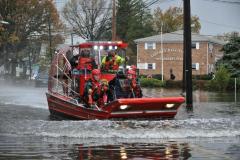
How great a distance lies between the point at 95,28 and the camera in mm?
96375

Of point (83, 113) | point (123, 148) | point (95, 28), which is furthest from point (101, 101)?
point (95, 28)

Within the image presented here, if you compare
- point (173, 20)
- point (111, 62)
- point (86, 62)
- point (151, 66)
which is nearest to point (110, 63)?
point (111, 62)

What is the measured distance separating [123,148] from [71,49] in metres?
10.3

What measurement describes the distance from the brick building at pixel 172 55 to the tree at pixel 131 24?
18.7 meters

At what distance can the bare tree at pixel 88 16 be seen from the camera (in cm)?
9425

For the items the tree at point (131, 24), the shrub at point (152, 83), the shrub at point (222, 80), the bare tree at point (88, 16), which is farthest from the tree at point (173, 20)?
the shrub at point (222, 80)

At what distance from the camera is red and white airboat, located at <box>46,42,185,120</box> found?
Answer: 17906 millimetres

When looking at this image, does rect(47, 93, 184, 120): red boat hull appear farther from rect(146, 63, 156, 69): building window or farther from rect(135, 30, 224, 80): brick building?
rect(146, 63, 156, 69): building window

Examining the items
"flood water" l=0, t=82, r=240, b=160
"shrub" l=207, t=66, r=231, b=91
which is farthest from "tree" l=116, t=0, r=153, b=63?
"flood water" l=0, t=82, r=240, b=160

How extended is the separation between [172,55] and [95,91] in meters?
61.2

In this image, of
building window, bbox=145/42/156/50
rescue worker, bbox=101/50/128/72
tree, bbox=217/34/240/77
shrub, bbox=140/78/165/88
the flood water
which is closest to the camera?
the flood water

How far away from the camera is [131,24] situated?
103m

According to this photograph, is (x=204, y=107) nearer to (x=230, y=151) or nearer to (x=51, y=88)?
(x=51, y=88)

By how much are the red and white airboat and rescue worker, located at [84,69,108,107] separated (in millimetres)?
278
